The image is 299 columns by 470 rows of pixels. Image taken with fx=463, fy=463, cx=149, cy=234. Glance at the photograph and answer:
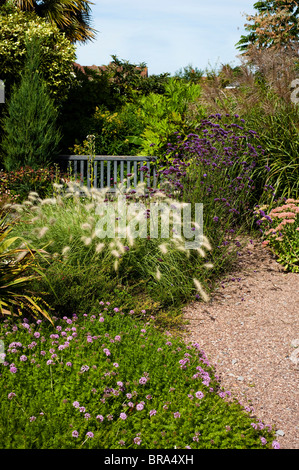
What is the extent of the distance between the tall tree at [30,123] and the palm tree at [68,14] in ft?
14.7

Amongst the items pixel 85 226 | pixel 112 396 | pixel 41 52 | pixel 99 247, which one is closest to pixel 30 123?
pixel 41 52

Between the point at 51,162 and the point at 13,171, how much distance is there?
0.84 m

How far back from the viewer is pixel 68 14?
548 inches

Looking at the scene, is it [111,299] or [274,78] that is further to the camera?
[274,78]

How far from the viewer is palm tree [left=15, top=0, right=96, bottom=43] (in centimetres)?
1328

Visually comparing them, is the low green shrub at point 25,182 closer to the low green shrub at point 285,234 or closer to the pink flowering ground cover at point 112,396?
the low green shrub at point 285,234

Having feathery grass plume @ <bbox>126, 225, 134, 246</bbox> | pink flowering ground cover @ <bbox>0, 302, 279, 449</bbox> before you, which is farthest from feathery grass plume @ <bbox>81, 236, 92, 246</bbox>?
pink flowering ground cover @ <bbox>0, 302, 279, 449</bbox>

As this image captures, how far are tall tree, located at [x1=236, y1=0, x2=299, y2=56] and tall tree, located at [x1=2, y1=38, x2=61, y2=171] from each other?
408 cm

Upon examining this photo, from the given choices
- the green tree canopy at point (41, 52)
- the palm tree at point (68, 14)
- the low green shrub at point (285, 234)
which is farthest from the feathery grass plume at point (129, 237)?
the palm tree at point (68, 14)

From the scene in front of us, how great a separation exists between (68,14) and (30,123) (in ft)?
21.1

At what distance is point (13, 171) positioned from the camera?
9227 millimetres

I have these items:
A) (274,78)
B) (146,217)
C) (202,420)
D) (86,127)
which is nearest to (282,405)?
(202,420)

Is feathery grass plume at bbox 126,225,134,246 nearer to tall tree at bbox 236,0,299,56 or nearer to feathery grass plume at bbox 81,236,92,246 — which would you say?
feathery grass plume at bbox 81,236,92,246

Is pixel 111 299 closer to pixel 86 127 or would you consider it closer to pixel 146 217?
pixel 146 217
